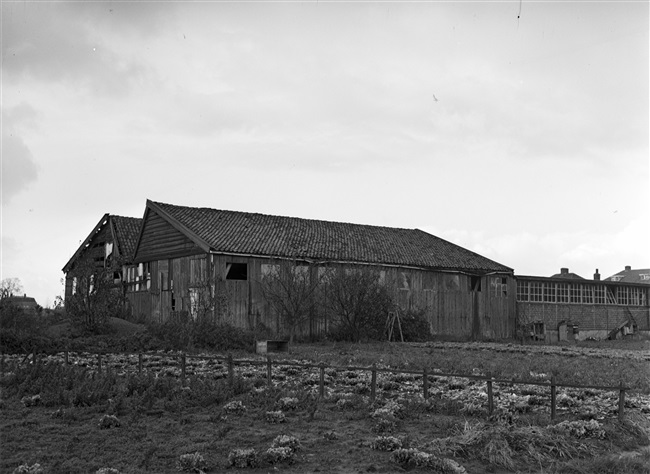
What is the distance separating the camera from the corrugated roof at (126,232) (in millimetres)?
42812

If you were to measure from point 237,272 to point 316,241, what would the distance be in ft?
17.3

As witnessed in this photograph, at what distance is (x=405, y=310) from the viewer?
118 feet

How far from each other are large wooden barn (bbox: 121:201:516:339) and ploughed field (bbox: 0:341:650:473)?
13.1m

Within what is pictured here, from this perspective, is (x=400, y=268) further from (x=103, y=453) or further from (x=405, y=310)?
(x=103, y=453)

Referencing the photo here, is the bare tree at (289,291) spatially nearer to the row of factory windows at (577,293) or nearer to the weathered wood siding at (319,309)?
the weathered wood siding at (319,309)

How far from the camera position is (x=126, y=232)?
1745 inches

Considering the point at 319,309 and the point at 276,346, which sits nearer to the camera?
the point at 276,346

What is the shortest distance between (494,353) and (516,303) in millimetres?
15293

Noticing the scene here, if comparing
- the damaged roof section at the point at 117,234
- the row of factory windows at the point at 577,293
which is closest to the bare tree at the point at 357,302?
the row of factory windows at the point at 577,293

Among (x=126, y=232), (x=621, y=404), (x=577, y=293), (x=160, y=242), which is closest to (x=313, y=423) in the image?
(x=621, y=404)

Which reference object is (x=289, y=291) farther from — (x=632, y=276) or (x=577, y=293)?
(x=632, y=276)

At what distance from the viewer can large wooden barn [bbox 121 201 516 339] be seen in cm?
3256

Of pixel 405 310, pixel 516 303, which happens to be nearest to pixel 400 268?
pixel 405 310

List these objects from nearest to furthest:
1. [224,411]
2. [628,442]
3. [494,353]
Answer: [628,442], [224,411], [494,353]
